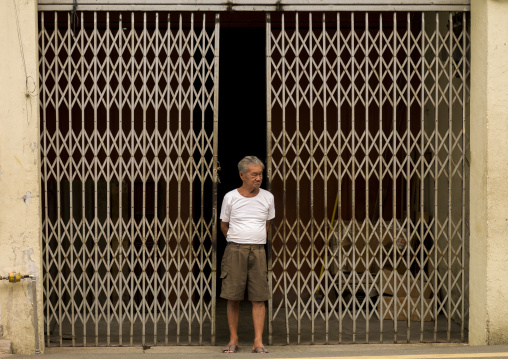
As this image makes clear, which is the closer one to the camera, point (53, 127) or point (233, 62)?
point (53, 127)

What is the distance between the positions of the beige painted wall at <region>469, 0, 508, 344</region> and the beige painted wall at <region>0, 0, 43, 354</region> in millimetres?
3956

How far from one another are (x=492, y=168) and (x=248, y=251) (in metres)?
2.29

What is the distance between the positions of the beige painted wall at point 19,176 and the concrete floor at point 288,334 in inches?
23.1

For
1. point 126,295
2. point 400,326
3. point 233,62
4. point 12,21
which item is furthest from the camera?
point 233,62

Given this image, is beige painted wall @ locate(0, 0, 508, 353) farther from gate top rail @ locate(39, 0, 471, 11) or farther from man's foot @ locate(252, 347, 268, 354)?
man's foot @ locate(252, 347, 268, 354)

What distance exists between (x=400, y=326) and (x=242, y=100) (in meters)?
3.95

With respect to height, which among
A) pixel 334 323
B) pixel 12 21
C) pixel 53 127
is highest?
pixel 12 21

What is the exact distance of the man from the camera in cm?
581

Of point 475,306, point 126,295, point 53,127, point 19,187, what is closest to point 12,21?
point 19,187

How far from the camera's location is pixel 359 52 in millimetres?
8250

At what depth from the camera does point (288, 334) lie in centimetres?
621

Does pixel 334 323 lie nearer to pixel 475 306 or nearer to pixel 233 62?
pixel 475 306

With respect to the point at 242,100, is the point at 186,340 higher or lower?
lower

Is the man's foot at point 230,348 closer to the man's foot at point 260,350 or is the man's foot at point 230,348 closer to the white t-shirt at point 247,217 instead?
the man's foot at point 260,350
